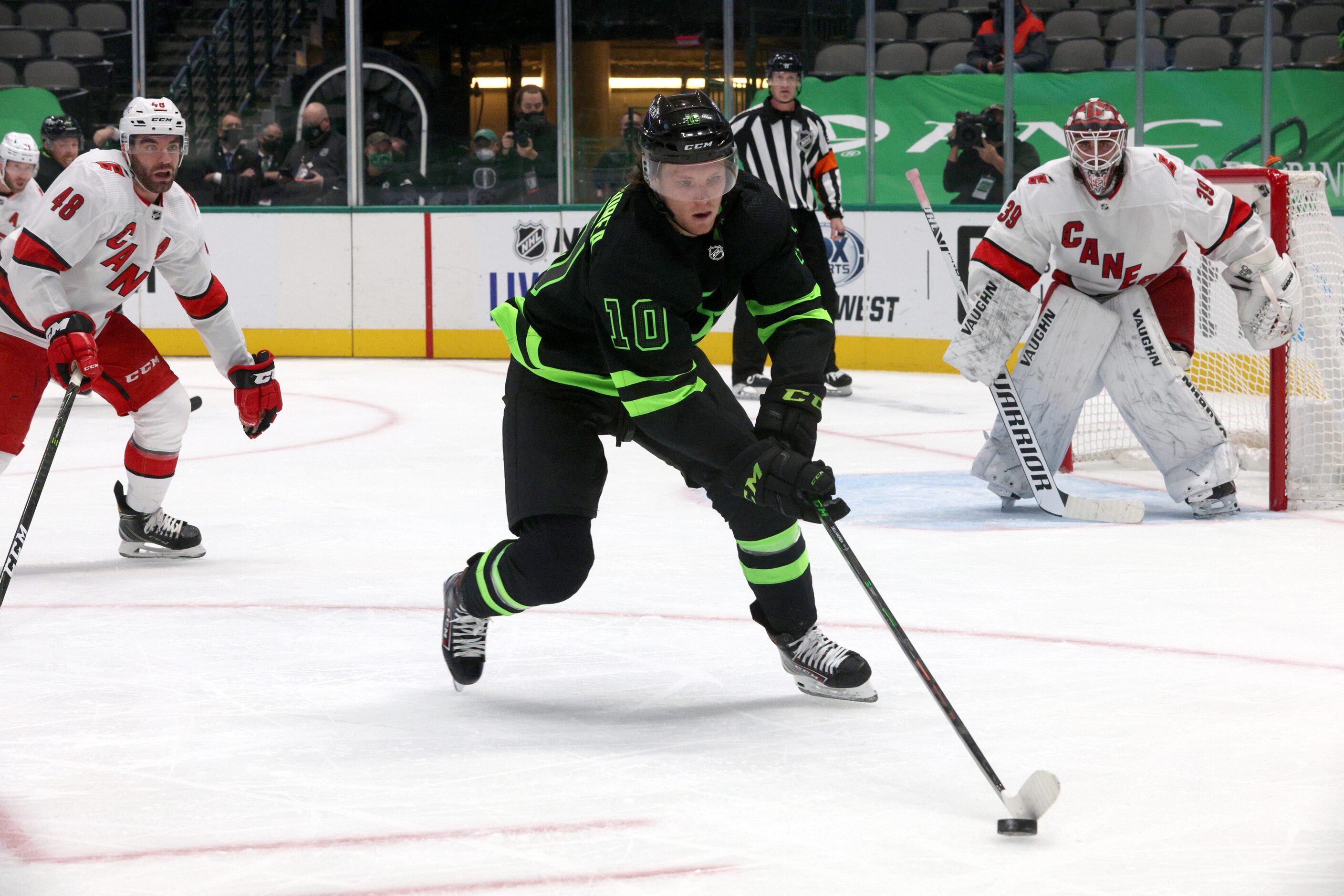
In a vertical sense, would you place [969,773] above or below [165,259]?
below

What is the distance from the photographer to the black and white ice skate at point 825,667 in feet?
8.36

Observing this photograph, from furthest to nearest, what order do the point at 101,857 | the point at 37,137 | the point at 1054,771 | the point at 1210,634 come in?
1. the point at 37,137
2. the point at 1210,634
3. the point at 1054,771
4. the point at 101,857

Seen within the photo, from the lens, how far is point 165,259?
12.6 feet

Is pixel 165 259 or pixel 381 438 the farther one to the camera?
pixel 381 438

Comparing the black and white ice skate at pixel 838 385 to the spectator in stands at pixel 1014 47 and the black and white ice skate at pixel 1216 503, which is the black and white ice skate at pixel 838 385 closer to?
the spectator in stands at pixel 1014 47

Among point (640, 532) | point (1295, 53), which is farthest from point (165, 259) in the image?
point (1295, 53)

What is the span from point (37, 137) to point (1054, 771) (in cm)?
943

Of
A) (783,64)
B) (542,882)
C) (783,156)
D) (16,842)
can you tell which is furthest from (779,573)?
(783,64)

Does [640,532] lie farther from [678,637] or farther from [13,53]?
[13,53]

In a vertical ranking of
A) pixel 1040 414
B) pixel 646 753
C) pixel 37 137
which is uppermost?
pixel 37 137

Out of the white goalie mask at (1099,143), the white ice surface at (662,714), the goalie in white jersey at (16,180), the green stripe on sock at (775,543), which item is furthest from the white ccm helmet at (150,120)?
the goalie in white jersey at (16,180)

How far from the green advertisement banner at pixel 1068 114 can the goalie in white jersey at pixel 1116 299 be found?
3198mm

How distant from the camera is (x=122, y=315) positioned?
392 centimetres

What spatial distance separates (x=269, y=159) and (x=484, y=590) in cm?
753
